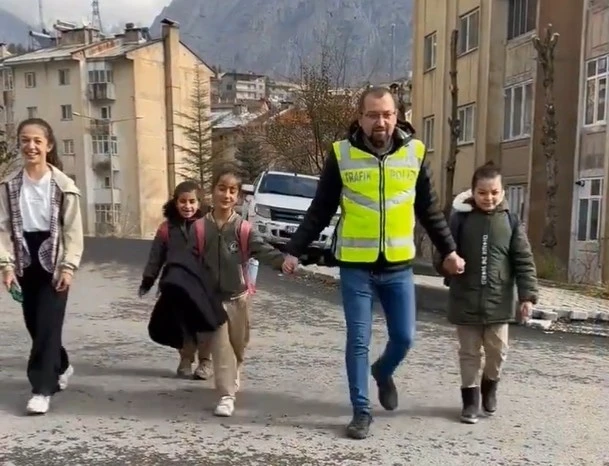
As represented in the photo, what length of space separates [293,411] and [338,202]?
1.46 metres

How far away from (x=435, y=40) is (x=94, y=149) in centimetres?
3505

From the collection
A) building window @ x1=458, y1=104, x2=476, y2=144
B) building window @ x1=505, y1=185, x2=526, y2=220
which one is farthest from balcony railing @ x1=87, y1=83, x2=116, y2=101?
building window @ x1=505, y1=185, x2=526, y2=220

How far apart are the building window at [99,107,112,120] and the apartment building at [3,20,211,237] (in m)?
0.08

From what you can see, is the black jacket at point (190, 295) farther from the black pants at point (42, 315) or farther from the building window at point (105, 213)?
the building window at point (105, 213)

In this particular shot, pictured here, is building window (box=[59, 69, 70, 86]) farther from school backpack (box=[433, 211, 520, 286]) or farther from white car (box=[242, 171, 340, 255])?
school backpack (box=[433, 211, 520, 286])

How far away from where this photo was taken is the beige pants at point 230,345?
4652 mm

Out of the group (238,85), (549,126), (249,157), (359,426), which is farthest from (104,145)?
(238,85)

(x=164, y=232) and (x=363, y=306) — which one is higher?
(x=164, y=232)

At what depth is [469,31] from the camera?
81.3 ft

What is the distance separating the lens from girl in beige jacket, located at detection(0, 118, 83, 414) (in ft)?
14.6

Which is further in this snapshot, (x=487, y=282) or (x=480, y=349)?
(x=480, y=349)

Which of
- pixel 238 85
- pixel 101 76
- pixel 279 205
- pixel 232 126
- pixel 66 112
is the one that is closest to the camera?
pixel 279 205

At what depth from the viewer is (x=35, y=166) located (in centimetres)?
452

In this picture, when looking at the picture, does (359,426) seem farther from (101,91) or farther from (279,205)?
(101,91)
